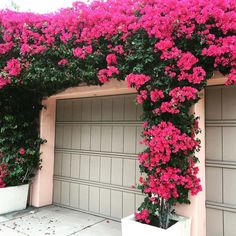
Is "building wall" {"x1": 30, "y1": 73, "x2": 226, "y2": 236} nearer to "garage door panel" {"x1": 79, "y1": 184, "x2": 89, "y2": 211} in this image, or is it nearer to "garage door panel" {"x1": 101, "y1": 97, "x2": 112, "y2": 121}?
"garage door panel" {"x1": 101, "y1": 97, "x2": 112, "y2": 121}

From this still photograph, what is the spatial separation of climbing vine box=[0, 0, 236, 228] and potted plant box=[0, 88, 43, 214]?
1169mm

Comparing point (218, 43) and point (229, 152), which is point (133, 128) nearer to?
point (229, 152)

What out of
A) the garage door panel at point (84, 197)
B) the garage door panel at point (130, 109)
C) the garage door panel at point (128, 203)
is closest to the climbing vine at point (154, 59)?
the garage door panel at point (130, 109)

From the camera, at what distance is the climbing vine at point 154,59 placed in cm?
270

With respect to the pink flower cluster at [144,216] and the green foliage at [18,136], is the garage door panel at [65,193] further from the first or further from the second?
the pink flower cluster at [144,216]

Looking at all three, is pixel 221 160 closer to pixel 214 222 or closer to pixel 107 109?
pixel 214 222

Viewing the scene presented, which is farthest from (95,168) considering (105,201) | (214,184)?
(214,184)

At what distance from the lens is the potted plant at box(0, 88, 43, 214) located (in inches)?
181

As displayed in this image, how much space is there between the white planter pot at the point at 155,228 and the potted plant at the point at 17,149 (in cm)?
252

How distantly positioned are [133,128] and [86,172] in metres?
1.29

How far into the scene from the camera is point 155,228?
280 cm

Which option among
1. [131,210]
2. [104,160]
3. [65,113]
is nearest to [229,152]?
[131,210]

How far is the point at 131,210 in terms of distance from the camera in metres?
4.09

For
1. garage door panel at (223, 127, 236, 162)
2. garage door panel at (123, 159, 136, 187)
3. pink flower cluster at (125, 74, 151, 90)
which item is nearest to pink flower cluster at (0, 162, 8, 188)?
garage door panel at (123, 159, 136, 187)
